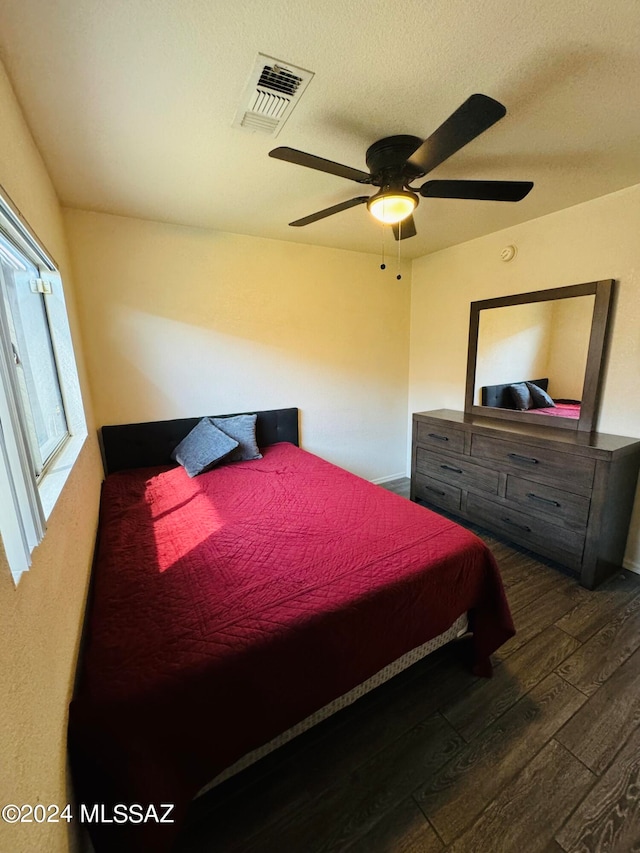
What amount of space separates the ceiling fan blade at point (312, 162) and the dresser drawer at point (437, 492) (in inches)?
94.2

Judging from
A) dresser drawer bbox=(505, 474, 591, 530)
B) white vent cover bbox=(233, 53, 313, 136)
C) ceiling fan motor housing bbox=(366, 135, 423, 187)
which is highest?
white vent cover bbox=(233, 53, 313, 136)

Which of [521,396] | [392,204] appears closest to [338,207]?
[392,204]

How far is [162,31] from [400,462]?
3700mm

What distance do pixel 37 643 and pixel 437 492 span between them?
9.42 feet

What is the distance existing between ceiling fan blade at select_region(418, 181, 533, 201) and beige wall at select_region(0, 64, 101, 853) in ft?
5.25

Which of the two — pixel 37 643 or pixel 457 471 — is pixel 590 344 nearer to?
pixel 457 471

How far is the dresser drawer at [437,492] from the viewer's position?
9.53ft

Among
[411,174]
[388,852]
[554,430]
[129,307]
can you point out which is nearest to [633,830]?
[388,852]

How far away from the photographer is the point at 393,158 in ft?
5.08

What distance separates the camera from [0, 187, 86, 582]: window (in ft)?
2.60

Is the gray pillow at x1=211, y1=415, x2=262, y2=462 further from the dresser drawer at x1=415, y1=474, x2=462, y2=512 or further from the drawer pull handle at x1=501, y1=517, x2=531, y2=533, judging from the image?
the drawer pull handle at x1=501, y1=517, x2=531, y2=533

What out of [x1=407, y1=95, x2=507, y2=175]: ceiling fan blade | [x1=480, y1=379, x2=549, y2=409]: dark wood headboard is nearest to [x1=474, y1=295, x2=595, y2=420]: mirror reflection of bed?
[x1=480, y1=379, x2=549, y2=409]: dark wood headboard

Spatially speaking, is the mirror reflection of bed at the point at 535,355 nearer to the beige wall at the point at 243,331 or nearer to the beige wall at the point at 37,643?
the beige wall at the point at 243,331

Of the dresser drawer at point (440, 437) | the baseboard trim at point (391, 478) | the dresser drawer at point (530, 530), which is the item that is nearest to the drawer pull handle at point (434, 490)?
the dresser drawer at point (530, 530)
